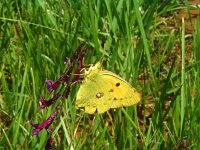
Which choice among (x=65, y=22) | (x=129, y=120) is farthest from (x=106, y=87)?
(x=65, y=22)

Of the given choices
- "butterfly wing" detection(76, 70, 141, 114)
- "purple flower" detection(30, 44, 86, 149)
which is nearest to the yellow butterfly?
"butterfly wing" detection(76, 70, 141, 114)

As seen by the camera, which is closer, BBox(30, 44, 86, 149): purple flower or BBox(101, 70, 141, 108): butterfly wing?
BBox(30, 44, 86, 149): purple flower

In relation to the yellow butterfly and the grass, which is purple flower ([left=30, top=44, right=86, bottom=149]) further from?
the yellow butterfly

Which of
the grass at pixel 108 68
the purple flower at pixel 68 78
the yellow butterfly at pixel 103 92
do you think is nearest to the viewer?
the purple flower at pixel 68 78

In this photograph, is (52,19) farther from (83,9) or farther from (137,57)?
(137,57)

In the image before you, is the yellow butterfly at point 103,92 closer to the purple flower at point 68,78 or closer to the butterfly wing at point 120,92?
the butterfly wing at point 120,92

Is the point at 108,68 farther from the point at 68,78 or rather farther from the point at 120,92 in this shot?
the point at 68,78

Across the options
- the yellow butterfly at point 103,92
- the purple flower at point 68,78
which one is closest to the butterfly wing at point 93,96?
the yellow butterfly at point 103,92
